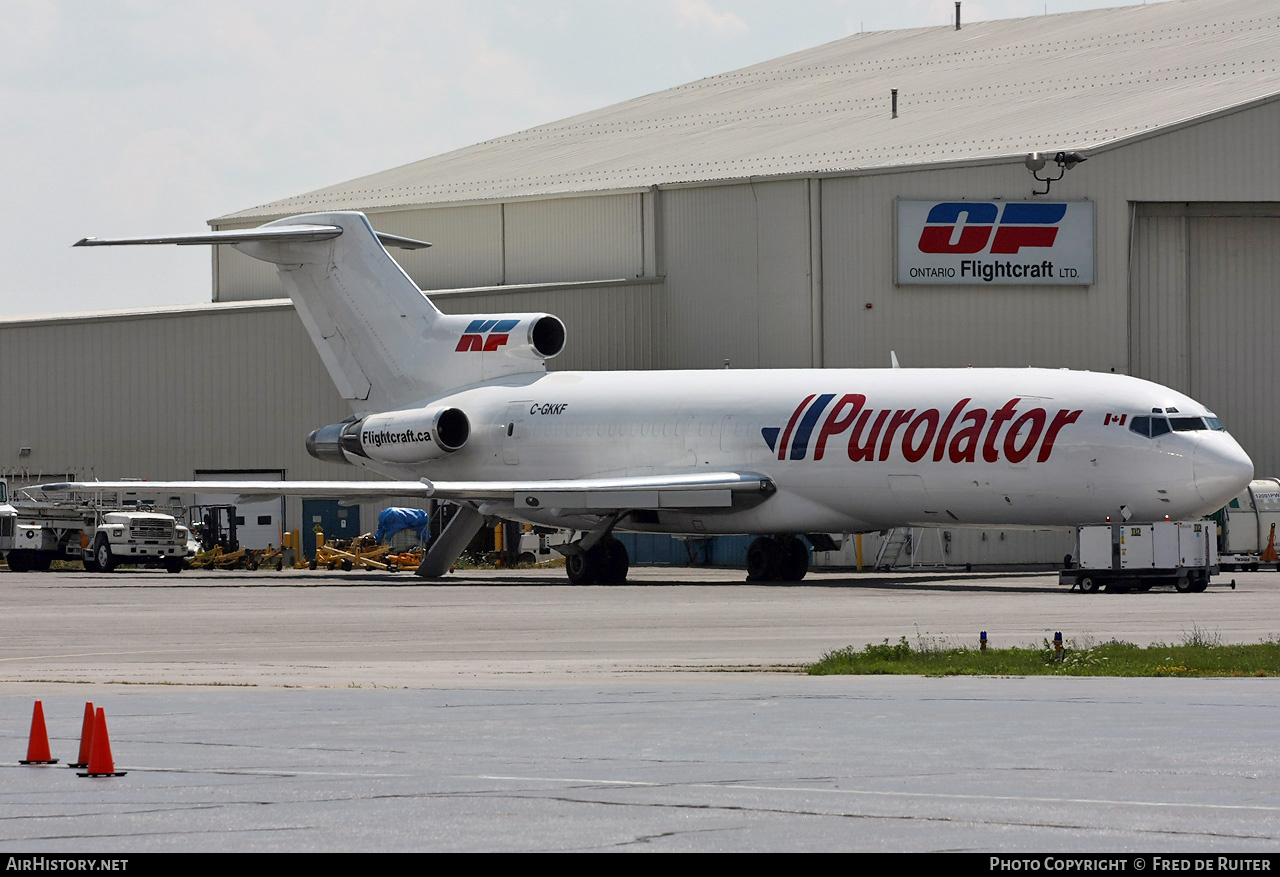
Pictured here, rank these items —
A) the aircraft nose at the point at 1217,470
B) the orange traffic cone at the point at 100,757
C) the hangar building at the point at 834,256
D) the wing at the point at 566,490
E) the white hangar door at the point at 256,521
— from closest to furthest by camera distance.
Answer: the orange traffic cone at the point at 100,757 < the aircraft nose at the point at 1217,470 < the wing at the point at 566,490 < the hangar building at the point at 834,256 < the white hangar door at the point at 256,521

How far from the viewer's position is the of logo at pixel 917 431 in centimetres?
3516

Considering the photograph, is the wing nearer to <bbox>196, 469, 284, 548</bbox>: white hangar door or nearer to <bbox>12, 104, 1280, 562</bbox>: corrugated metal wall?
<bbox>12, 104, 1280, 562</bbox>: corrugated metal wall

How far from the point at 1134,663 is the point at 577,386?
26.7m

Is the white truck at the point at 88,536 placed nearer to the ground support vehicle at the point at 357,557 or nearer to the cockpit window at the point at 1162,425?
the ground support vehicle at the point at 357,557

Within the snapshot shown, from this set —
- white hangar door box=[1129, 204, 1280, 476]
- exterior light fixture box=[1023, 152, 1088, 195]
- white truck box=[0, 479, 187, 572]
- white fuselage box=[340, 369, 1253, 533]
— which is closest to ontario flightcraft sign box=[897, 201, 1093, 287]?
exterior light fixture box=[1023, 152, 1088, 195]

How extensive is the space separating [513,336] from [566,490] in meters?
6.82

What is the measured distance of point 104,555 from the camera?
49375mm

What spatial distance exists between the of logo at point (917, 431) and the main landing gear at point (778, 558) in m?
2.95

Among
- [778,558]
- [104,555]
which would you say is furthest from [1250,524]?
[104,555]

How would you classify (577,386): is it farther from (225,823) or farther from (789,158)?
(225,823)

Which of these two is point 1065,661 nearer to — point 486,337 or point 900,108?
point 486,337

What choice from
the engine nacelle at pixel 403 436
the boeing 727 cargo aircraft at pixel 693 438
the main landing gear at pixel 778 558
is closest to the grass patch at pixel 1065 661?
the boeing 727 cargo aircraft at pixel 693 438

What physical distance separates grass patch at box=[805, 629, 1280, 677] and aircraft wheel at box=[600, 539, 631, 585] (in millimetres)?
21330

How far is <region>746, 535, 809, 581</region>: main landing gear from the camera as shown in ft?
134
